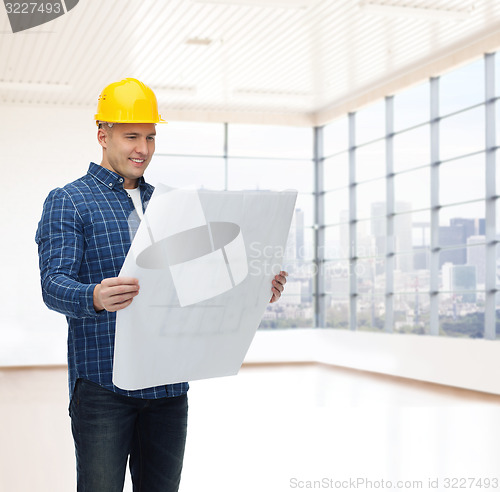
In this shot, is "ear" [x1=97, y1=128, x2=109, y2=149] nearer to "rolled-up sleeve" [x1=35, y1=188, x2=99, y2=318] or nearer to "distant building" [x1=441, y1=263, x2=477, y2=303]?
"rolled-up sleeve" [x1=35, y1=188, x2=99, y2=318]

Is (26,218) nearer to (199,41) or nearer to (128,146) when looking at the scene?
(199,41)

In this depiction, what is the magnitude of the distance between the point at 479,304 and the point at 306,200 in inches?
206

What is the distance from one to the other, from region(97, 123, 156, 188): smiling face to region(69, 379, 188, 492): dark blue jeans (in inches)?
21.3

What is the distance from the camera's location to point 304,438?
20.9 feet

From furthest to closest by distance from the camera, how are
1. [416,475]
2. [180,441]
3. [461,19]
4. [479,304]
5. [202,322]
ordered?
1. [479,304]
2. [461,19]
3. [416,475]
4. [180,441]
5. [202,322]

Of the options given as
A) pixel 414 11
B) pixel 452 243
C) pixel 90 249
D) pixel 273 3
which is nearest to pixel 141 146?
pixel 90 249

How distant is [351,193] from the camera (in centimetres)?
1406

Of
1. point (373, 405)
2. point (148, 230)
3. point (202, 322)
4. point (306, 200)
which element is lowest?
point (373, 405)

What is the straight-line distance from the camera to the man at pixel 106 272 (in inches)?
73.0

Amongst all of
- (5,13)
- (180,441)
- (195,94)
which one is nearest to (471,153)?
(195,94)

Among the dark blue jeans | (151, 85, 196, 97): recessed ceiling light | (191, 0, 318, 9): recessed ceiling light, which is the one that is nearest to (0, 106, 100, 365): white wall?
(151, 85, 196, 97): recessed ceiling light

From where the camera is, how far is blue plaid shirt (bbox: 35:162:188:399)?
1795 mm

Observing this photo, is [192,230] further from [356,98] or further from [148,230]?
[356,98]

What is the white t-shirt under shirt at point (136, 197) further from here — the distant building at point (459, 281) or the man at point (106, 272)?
the distant building at point (459, 281)
